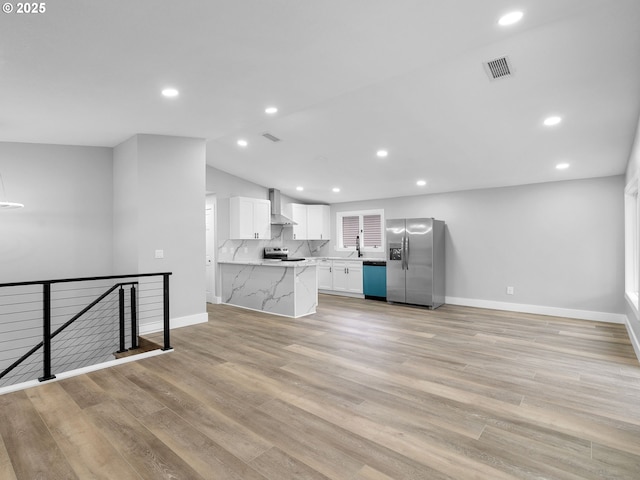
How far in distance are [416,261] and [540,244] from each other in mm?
2092

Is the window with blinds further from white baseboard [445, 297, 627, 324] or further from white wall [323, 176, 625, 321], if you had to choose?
white baseboard [445, 297, 627, 324]

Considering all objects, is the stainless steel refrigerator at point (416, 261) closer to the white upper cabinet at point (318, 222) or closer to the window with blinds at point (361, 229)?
the window with blinds at point (361, 229)

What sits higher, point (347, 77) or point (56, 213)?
point (347, 77)

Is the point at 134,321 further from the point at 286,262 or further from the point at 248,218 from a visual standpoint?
the point at 248,218

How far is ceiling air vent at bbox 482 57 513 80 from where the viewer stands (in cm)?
306

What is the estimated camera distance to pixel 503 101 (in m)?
3.67

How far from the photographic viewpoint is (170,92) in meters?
3.46

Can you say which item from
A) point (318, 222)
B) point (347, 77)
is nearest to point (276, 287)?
point (318, 222)

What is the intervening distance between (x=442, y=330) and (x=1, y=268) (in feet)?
19.9

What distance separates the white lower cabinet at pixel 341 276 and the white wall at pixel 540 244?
6.35 ft

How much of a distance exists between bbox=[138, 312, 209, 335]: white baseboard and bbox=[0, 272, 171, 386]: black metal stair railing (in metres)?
0.13

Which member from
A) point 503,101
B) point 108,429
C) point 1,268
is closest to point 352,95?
point 503,101

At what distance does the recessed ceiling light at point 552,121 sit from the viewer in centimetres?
389

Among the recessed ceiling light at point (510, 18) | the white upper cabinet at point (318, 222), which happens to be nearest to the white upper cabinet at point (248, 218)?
the white upper cabinet at point (318, 222)
